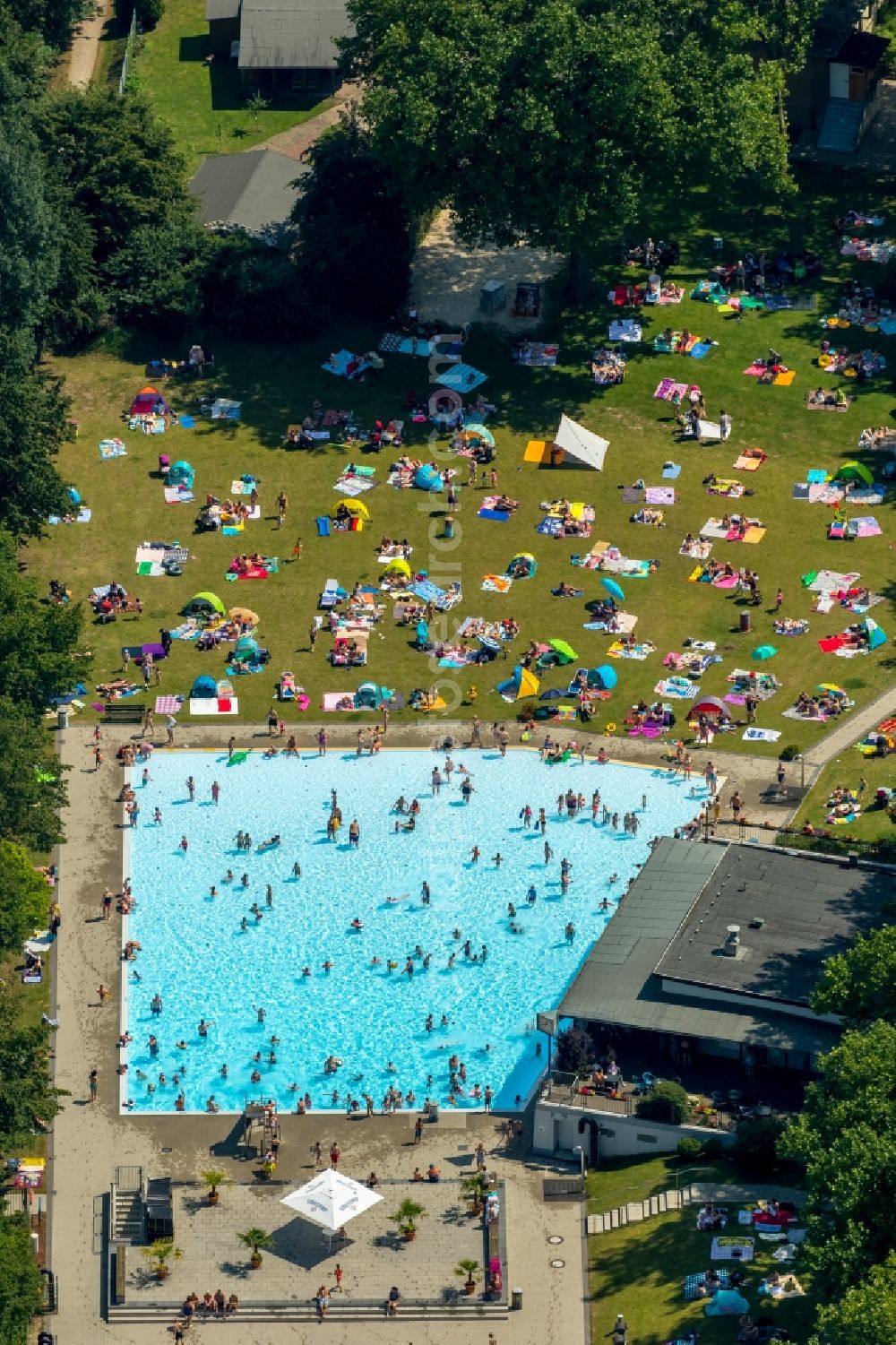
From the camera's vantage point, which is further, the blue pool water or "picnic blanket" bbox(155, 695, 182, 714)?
"picnic blanket" bbox(155, 695, 182, 714)

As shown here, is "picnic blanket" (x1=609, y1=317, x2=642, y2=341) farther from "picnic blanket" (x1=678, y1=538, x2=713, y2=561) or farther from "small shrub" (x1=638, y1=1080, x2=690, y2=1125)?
"small shrub" (x1=638, y1=1080, x2=690, y2=1125)

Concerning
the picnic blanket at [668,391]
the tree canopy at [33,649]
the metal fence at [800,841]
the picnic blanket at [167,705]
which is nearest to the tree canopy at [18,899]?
the tree canopy at [33,649]

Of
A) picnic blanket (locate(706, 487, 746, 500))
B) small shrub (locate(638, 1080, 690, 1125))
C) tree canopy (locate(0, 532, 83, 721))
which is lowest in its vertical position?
small shrub (locate(638, 1080, 690, 1125))

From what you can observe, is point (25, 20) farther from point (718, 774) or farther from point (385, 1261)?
point (385, 1261)

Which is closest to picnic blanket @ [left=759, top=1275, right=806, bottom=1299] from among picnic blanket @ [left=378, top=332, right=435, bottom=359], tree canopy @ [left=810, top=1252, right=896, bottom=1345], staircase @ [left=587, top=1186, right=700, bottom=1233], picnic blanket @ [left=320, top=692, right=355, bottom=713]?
staircase @ [left=587, top=1186, right=700, bottom=1233]

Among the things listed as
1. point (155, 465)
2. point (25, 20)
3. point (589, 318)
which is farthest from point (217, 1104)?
point (25, 20)
